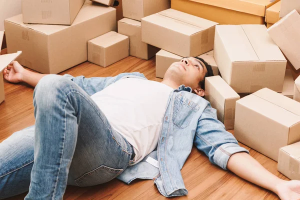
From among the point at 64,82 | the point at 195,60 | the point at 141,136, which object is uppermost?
the point at 64,82

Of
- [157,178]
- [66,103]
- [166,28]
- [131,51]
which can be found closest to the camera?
[66,103]

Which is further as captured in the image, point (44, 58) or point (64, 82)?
point (44, 58)

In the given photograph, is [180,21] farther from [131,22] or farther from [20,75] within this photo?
[20,75]

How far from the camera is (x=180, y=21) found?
8.50 ft

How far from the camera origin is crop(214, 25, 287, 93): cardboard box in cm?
207

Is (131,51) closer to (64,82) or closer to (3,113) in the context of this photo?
(3,113)

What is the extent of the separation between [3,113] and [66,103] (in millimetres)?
966

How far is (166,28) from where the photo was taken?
252cm

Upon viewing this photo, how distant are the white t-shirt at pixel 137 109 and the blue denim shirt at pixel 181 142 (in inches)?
1.5

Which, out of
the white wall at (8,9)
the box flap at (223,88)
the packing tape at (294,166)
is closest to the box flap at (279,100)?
the box flap at (223,88)

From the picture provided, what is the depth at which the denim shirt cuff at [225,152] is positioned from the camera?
1.74 meters

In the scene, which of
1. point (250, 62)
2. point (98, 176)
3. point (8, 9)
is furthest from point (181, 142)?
point (8, 9)

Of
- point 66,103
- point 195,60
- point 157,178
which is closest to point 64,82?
point 66,103

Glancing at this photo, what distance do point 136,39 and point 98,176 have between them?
4.54 ft
